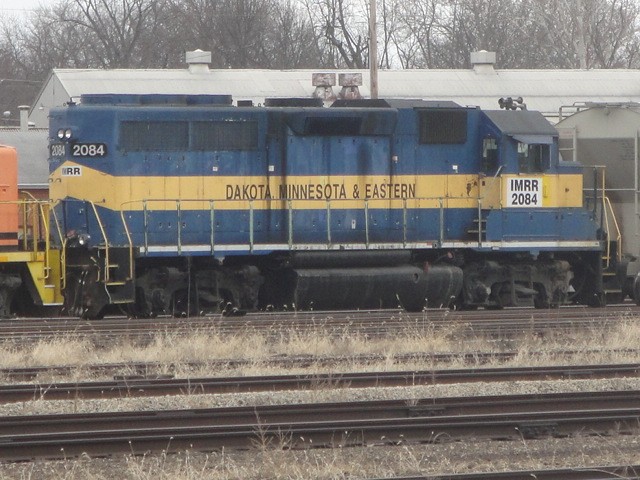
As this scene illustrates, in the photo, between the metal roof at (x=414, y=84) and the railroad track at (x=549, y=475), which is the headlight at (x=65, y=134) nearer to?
the railroad track at (x=549, y=475)

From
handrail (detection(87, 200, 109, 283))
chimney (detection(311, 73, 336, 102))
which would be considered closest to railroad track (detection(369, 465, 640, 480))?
handrail (detection(87, 200, 109, 283))

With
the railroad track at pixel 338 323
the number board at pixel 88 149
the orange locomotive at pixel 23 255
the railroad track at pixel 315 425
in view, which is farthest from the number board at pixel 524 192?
the railroad track at pixel 315 425

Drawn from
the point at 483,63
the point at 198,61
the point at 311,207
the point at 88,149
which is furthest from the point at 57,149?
the point at 483,63

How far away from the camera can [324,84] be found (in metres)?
29.5

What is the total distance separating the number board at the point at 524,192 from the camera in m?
18.6

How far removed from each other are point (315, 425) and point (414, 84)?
2983 cm

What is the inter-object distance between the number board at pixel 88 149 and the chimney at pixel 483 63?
24094 millimetres

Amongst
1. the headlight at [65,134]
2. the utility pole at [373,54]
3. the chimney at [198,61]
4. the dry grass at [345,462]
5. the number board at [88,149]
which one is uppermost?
the chimney at [198,61]

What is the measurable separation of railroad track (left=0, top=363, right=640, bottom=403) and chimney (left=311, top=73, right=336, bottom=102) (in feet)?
58.5

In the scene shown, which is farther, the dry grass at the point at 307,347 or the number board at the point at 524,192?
the number board at the point at 524,192

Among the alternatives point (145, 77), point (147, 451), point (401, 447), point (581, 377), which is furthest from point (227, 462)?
point (145, 77)

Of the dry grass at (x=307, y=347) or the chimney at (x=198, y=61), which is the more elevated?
the chimney at (x=198, y=61)

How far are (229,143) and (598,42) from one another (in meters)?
46.3

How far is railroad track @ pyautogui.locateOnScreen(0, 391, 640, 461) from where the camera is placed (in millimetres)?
8105
